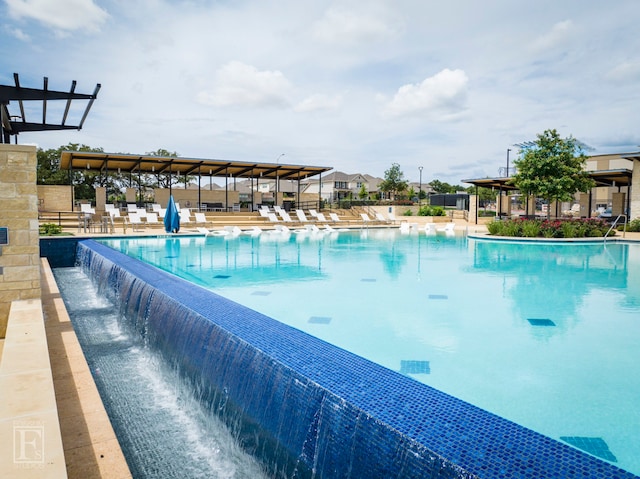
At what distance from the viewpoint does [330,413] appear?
89.2 inches

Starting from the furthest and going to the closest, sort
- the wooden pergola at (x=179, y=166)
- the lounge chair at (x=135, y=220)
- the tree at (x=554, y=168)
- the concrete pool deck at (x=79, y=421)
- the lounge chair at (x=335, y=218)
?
the lounge chair at (x=335, y=218)
the wooden pergola at (x=179, y=166)
the tree at (x=554, y=168)
the lounge chair at (x=135, y=220)
the concrete pool deck at (x=79, y=421)

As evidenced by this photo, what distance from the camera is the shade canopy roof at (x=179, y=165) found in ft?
72.1

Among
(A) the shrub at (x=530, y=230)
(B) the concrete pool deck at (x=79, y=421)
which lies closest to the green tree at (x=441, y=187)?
(A) the shrub at (x=530, y=230)

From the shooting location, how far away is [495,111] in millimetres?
19031

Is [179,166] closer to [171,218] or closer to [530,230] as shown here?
[171,218]

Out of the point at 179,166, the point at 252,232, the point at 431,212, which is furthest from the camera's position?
the point at 431,212

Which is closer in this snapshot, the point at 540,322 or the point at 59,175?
the point at 540,322

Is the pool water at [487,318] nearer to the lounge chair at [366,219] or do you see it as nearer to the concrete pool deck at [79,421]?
the concrete pool deck at [79,421]

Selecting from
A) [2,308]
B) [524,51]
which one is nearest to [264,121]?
[524,51]

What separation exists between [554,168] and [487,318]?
16.3 metres

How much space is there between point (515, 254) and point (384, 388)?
39.8 ft

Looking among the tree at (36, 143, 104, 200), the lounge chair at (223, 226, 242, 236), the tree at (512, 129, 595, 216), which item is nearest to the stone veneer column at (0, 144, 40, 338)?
the lounge chair at (223, 226, 242, 236)

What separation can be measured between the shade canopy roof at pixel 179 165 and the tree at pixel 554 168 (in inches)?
482

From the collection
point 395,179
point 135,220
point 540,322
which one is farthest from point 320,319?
point 395,179
